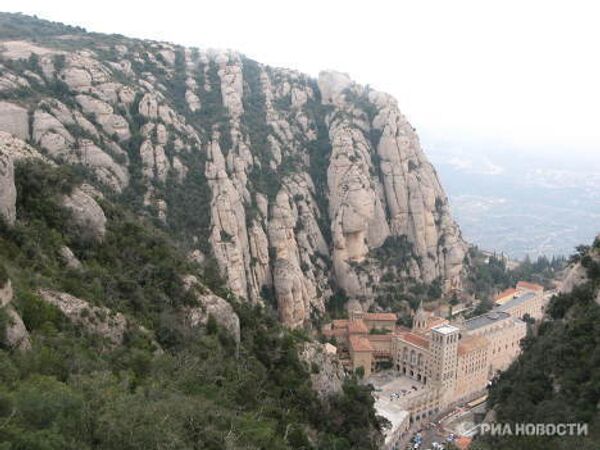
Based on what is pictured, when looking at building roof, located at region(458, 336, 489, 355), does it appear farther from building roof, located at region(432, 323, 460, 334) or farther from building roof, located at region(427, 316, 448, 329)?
building roof, located at region(427, 316, 448, 329)

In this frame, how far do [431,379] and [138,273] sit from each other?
4203cm

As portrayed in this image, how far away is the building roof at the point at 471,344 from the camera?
7025cm

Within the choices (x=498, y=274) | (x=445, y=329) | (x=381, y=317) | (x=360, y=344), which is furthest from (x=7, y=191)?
(x=498, y=274)

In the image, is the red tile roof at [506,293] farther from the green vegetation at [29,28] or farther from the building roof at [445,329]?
the green vegetation at [29,28]

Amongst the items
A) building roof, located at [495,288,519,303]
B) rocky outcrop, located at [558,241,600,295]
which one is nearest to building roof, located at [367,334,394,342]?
building roof, located at [495,288,519,303]

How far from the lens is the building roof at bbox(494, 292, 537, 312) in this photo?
3496 inches

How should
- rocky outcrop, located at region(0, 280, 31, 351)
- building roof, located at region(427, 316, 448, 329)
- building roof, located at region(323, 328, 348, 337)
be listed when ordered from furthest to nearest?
building roof, located at region(427, 316, 448, 329) < building roof, located at region(323, 328, 348, 337) < rocky outcrop, located at region(0, 280, 31, 351)

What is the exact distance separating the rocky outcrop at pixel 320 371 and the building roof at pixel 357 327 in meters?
31.1

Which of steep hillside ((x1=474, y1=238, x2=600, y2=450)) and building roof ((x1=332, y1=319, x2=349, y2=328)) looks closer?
steep hillside ((x1=474, y1=238, x2=600, y2=450))

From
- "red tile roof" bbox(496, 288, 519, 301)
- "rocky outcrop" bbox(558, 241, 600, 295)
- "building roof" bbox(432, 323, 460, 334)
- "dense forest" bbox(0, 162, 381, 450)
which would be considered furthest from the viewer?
"red tile roof" bbox(496, 288, 519, 301)

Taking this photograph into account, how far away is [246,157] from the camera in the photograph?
8719 cm

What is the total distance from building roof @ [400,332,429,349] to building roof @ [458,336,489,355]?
390cm

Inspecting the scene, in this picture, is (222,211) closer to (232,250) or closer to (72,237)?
(232,250)

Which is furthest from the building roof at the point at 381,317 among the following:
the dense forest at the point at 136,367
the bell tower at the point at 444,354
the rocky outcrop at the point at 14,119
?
the rocky outcrop at the point at 14,119
